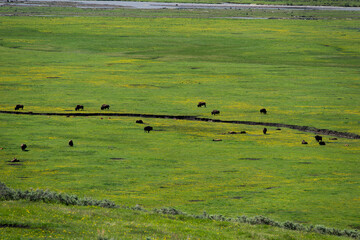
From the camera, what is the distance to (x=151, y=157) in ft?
118

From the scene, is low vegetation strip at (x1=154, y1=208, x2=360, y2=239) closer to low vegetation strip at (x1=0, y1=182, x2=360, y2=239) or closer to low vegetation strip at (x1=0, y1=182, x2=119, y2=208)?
low vegetation strip at (x1=0, y1=182, x2=360, y2=239)

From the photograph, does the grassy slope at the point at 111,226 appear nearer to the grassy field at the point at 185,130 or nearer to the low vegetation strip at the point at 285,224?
the grassy field at the point at 185,130

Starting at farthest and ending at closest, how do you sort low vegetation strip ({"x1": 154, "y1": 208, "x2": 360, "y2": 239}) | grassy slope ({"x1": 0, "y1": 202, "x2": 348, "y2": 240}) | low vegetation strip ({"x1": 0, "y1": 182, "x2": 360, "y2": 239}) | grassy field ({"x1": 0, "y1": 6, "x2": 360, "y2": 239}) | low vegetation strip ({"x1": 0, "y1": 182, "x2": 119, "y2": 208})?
grassy field ({"x1": 0, "y1": 6, "x2": 360, "y2": 239}), low vegetation strip ({"x1": 154, "y1": 208, "x2": 360, "y2": 239}), low vegetation strip ({"x1": 0, "y1": 182, "x2": 360, "y2": 239}), low vegetation strip ({"x1": 0, "y1": 182, "x2": 119, "y2": 208}), grassy slope ({"x1": 0, "y1": 202, "x2": 348, "y2": 240})

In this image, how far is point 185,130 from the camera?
148ft

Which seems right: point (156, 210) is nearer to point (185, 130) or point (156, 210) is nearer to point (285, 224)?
point (285, 224)

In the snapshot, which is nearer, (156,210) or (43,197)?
(43,197)

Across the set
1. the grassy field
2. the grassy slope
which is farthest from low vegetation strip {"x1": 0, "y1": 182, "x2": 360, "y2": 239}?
the grassy field

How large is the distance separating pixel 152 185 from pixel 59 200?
8094mm

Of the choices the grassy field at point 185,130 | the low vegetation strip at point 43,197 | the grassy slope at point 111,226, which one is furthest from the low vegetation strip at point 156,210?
the grassy field at point 185,130

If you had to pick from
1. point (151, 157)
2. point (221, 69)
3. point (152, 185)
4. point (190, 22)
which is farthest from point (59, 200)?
point (190, 22)

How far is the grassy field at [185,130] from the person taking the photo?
1069 inches

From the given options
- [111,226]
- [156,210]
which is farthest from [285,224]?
[111,226]

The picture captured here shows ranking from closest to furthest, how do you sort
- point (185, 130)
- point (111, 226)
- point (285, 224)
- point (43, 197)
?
point (111, 226)
point (43, 197)
point (285, 224)
point (185, 130)

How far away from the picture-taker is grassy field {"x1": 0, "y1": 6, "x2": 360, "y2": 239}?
1069 inches
